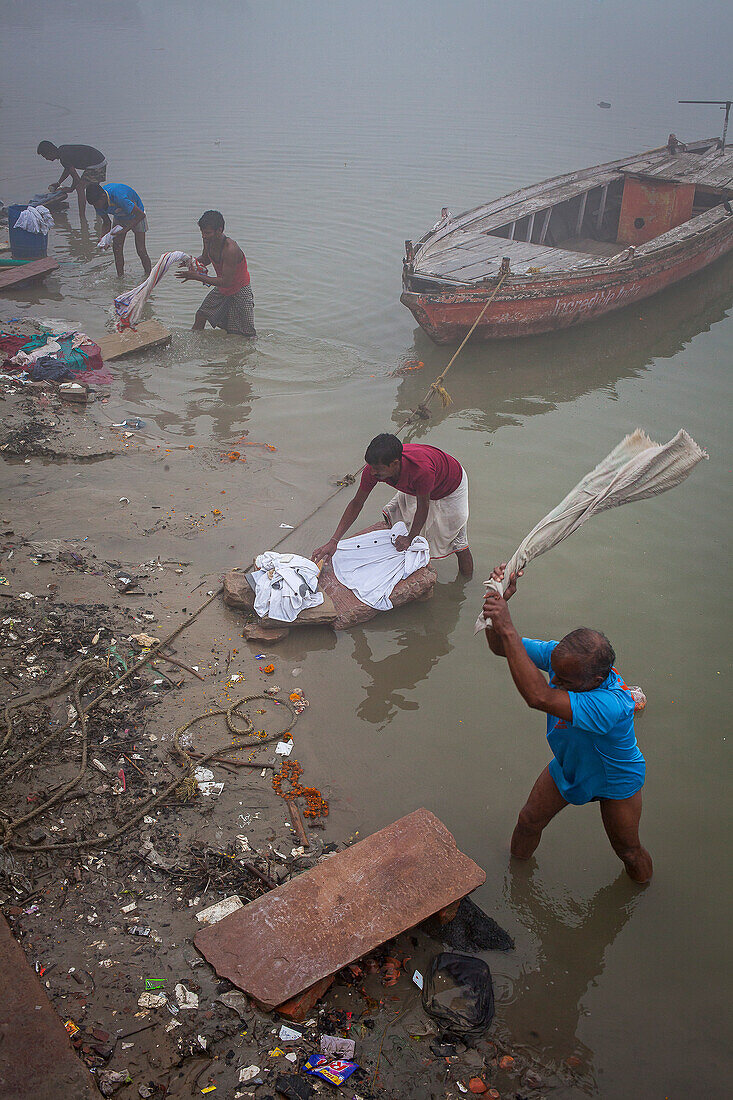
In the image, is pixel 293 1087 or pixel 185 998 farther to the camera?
pixel 185 998

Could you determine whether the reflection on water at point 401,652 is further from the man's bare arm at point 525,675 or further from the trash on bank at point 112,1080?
the trash on bank at point 112,1080

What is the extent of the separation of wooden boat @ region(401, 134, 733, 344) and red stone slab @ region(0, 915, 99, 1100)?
299 inches

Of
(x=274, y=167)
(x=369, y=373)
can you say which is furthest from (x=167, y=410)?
(x=274, y=167)

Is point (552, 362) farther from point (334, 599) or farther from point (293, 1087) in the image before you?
point (293, 1087)

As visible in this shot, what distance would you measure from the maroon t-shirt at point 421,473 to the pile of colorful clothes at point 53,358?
182 inches

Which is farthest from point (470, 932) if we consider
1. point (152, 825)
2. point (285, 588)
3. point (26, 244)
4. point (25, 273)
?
point (26, 244)

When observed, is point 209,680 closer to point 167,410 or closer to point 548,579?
point 548,579

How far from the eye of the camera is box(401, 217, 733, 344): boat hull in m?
8.53

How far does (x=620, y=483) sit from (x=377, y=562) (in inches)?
92.7

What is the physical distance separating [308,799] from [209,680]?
1007 millimetres

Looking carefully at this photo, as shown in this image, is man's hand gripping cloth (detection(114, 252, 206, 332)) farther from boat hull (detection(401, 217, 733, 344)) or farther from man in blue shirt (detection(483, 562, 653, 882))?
man in blue shirt (detection(483, 562, 653, 882))

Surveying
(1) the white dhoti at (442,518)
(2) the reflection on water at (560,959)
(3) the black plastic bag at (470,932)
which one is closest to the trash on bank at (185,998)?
(3) the black plastic bag at (470,932)

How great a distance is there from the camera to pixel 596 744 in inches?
114

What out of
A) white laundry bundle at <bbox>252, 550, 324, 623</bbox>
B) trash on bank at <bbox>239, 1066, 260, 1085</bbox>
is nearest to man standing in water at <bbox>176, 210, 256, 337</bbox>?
white laundry bundle at <bbox>252, 550, 324, 623</bbox>
